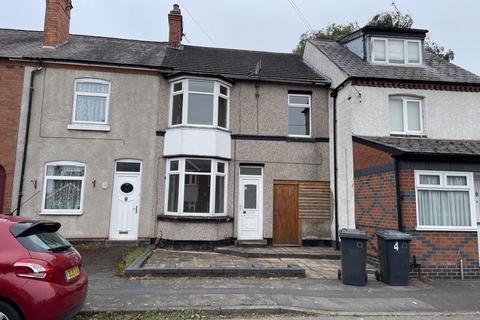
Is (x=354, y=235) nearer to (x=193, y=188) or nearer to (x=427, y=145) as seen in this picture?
(x=427, y=145)

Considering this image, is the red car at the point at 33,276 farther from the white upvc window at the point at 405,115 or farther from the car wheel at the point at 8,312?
the white upvc window at the point at 405,115

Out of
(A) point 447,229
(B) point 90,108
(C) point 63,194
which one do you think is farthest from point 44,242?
(A) point 447,229

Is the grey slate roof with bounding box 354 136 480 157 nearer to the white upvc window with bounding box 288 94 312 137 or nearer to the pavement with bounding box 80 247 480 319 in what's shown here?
the white upvc window with bounding box 288 94 312 137

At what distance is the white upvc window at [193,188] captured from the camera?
1123 cm

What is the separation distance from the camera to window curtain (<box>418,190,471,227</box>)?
28.5ft

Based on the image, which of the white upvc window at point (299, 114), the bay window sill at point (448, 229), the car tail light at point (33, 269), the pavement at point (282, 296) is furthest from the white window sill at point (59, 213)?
the bay window sill at point (448, 229)

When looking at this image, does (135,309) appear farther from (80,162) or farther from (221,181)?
(80,162)

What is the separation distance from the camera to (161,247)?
11.1 metres

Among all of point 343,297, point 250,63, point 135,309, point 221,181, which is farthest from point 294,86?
point 135,309

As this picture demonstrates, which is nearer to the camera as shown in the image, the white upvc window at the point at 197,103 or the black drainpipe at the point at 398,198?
the black drainpipe at the point at 398,198

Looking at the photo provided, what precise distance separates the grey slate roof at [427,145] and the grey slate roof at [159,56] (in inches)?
144

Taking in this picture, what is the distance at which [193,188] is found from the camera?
11336 millimetres

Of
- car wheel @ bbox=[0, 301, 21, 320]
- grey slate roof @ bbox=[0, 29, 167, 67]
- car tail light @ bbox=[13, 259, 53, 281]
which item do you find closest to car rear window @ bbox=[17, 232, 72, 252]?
car tail light @ bbox=[13, 259, 53, 281]

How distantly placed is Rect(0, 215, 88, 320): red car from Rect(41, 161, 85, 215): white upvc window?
23.3 feet
